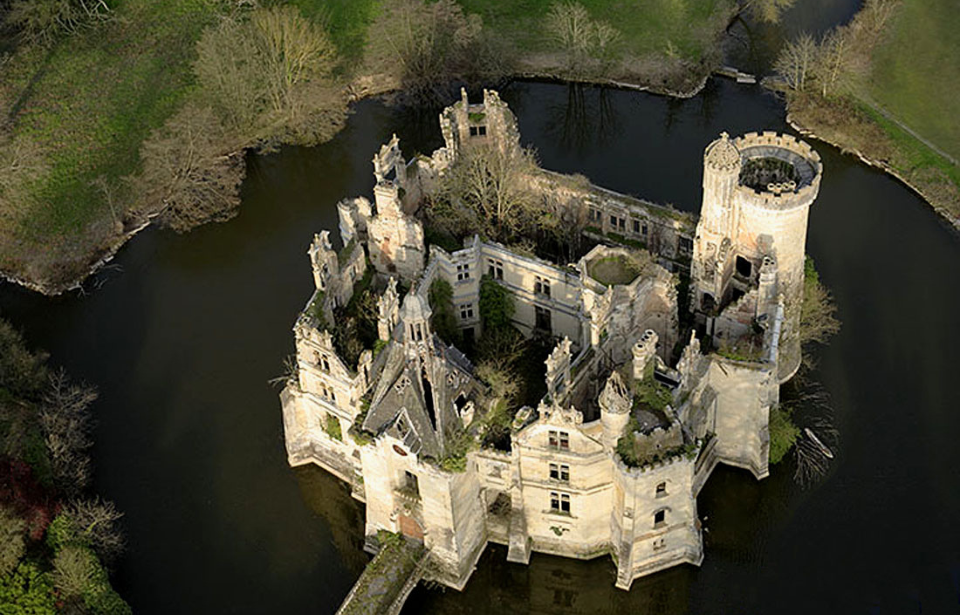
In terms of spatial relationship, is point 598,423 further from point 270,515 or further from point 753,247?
point 270,515

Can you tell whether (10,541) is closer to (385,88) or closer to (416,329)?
(416,329)

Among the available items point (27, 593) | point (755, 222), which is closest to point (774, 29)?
point (755, 222)

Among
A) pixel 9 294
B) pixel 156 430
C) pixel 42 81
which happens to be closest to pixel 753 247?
pixel 156 430

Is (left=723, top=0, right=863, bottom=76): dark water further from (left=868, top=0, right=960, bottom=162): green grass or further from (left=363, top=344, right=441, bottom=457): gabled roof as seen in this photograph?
(left=363, top=344, right=441, bottom=457): gabled roof

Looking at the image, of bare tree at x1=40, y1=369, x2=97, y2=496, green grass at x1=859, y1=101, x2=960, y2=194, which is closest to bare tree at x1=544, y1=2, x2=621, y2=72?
green grass at x1=859, y1=101, x2=960, y2=194

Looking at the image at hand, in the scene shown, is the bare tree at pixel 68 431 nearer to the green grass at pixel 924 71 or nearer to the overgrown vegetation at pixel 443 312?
the overgrown vegetation at pixel 443 312
